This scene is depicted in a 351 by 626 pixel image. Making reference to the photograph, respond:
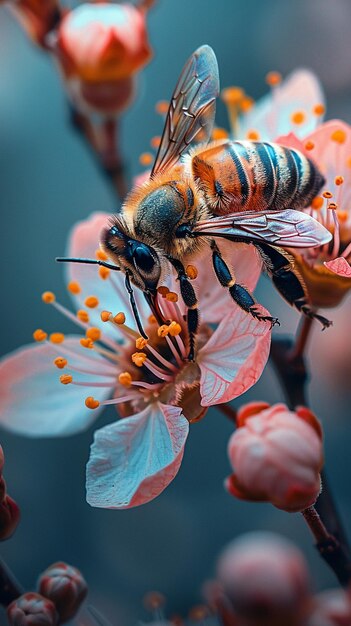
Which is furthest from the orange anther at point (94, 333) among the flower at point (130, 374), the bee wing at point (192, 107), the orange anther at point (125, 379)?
the bee wing at point (192, 107)

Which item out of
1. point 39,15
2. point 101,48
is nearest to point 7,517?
point 101,48

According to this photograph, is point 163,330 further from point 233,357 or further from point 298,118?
point 298,118

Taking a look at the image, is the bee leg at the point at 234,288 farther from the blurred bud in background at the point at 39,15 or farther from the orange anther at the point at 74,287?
the blurred bud in background at the point at 39,15

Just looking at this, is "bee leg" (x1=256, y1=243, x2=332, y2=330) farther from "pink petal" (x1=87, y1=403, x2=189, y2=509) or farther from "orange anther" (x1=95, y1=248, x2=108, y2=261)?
"orange anther" (x1=95, y1=248, x2=108, y2=261)

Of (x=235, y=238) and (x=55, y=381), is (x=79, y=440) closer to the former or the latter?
(x=55, y=381)

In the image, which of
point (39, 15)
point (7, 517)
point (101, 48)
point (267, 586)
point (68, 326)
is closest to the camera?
point (267, 586)

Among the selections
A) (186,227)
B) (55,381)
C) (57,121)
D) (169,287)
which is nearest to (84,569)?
(55,381)

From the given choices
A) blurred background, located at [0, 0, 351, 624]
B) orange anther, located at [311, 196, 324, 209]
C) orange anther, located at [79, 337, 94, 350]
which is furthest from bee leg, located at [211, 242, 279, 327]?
blurred background, located at [0, 0, 351, 624]
